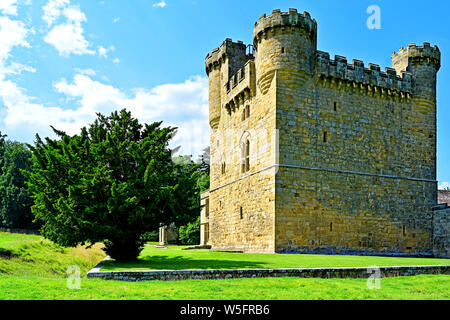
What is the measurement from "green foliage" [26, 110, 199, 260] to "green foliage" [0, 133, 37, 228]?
120 feet

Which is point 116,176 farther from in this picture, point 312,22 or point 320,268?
point 312,22

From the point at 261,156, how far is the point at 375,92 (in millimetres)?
8366

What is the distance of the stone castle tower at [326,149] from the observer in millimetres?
24625

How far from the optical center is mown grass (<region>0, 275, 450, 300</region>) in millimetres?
10258

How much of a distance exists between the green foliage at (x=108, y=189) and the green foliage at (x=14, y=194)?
36.6 metres

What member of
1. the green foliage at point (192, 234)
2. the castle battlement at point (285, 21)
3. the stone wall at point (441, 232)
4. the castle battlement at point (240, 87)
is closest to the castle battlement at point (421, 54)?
the castle battlement at point (285, 21)

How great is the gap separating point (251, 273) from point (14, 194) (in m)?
46.7

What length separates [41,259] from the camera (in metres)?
22.7

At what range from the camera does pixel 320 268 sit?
1462 centimetres

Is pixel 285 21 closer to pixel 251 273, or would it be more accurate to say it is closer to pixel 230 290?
pixel 251 273

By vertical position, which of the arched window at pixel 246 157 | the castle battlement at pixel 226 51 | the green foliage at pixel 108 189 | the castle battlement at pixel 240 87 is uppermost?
the castle battlement at pixel 226 51

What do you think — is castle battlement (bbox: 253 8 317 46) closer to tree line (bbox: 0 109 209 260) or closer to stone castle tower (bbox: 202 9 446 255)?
stone castle tower (bbox: 202 9 446 255)
